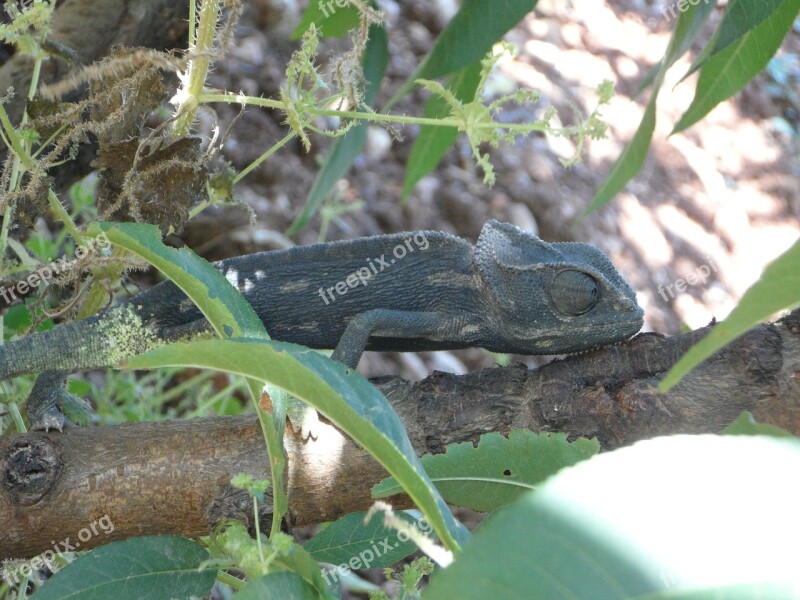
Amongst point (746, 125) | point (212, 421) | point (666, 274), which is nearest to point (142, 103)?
point (212, 421)

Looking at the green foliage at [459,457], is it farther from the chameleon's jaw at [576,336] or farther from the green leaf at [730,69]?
the chameleon's jaw at [576,336]

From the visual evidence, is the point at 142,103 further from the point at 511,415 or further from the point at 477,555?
the point at 477,555

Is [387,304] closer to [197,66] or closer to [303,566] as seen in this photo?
[197,66]

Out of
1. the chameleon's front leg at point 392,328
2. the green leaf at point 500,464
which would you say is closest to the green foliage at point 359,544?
the green leaf at point 500,464

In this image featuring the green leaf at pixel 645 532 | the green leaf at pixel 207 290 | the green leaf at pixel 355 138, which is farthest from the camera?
the green leaf at pixel 355 138

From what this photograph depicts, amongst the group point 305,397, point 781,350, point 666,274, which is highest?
point 305,397
